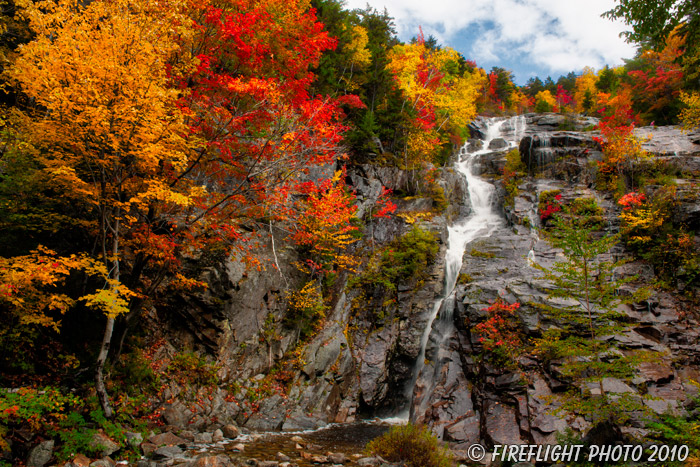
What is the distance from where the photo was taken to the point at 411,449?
736 cm

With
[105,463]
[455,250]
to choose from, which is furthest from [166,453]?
[455,250]

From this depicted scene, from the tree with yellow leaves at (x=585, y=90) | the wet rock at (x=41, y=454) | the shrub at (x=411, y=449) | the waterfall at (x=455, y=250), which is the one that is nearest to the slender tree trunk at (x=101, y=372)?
the wet rock at (x=41, y=454)

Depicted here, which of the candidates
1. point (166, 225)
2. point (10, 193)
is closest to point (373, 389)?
point (166, 225)

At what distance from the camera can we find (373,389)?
13734 millimetres

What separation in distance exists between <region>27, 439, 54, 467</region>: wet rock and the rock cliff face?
301 cm

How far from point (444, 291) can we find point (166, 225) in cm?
1226

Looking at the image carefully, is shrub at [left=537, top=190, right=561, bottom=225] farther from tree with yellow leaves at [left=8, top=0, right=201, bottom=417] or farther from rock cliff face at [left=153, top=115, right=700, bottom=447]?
tree with yellow leaves at [left=8, top=0, right=201, bottom=417]

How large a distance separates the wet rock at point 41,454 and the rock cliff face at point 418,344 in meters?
3.01

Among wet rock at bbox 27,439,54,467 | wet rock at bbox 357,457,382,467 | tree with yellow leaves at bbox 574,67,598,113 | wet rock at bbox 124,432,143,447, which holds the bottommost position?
wet rock at bbox 357,457,382,467

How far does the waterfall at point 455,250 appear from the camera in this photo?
42.5 ft

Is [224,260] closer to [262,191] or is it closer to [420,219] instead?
[262,191]

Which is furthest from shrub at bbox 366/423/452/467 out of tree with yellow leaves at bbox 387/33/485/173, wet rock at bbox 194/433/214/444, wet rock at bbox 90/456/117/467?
tree with yellow leaves at bbox 387/33/485/173

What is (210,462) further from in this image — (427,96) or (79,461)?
(427,96)

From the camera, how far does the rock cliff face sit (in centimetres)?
978
